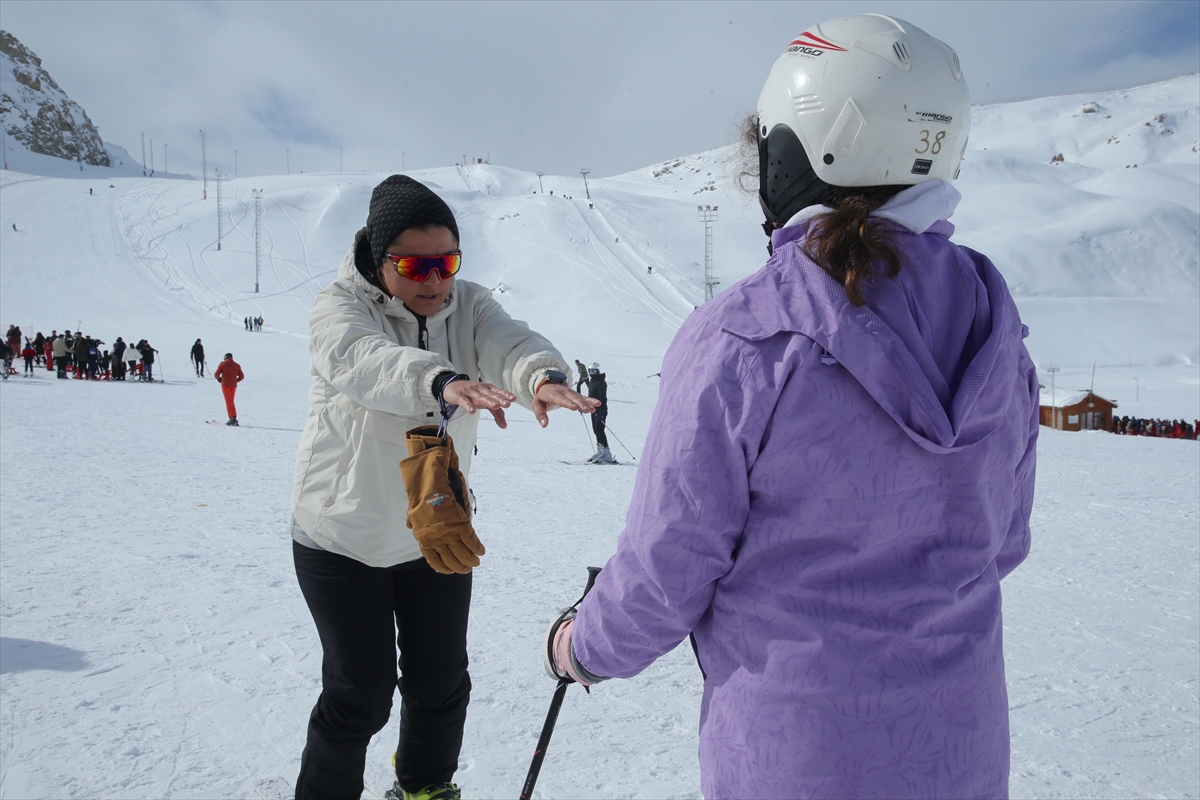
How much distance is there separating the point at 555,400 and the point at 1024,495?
3.33 ft

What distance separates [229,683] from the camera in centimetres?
340

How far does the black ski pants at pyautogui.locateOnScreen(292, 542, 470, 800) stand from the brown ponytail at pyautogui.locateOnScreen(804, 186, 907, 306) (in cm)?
156

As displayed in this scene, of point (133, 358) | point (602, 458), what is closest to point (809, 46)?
point (602, 458)

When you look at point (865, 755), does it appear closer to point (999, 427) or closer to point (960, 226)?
point (999, 427)

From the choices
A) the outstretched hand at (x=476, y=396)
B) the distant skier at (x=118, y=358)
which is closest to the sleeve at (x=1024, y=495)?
the outstretched hand at (x=476, y=396)

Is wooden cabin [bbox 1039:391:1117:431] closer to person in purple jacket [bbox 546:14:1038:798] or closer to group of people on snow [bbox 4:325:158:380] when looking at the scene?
group of people on snow [bbox 4:325:158:380]

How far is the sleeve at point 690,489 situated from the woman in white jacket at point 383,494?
788 mm

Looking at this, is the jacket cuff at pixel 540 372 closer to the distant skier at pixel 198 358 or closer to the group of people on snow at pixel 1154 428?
the distant skier at pixel 198 358

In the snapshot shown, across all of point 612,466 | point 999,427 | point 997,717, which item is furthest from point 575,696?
point 612,466

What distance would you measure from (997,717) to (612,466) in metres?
9.36

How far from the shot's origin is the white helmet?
124 cm

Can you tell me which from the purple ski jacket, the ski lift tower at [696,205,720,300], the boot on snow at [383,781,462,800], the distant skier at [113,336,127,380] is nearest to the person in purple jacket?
the purple ski jacket

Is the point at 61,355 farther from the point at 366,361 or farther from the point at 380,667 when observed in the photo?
the point at 366,361

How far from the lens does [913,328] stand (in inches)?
43.5
